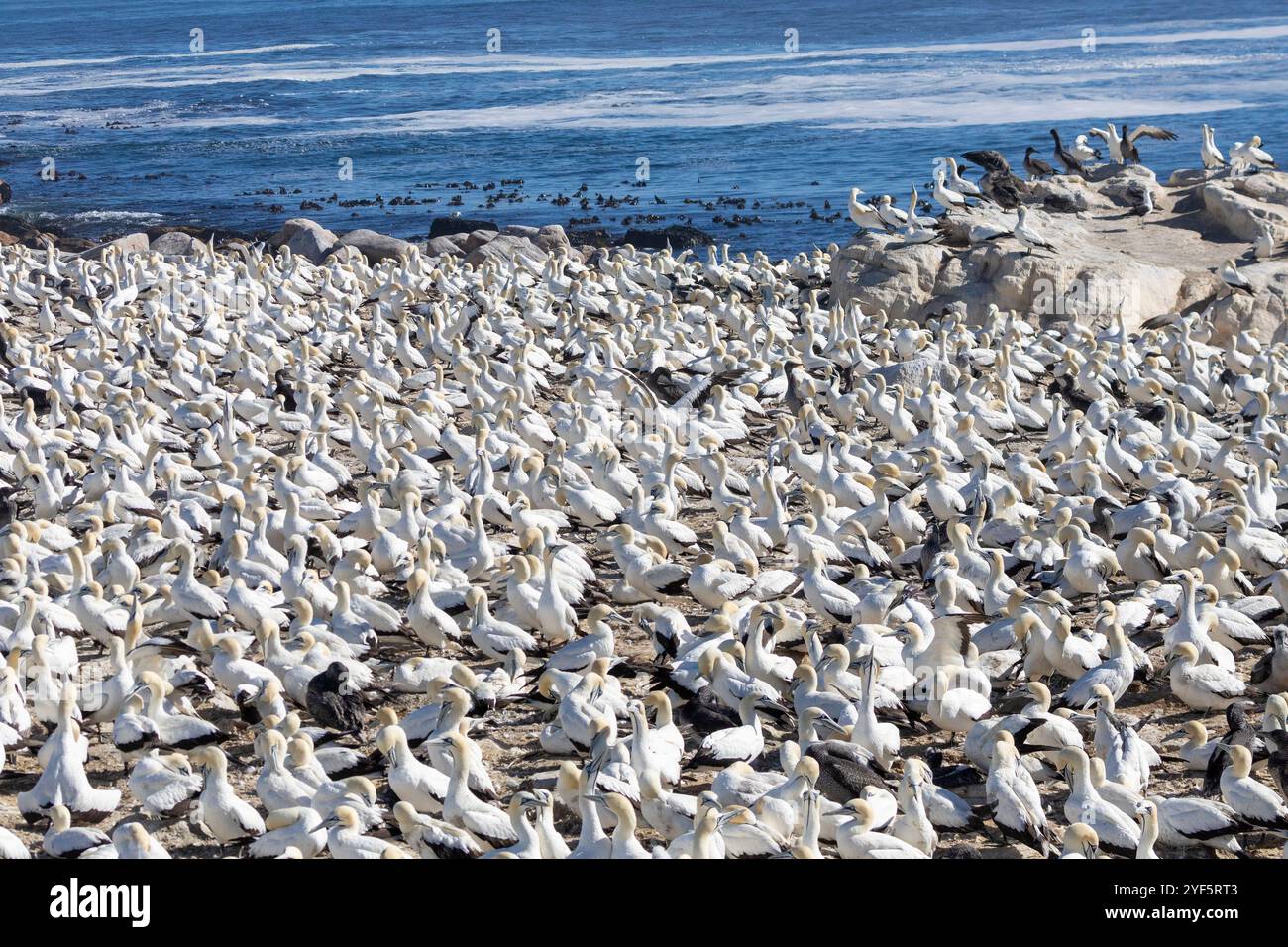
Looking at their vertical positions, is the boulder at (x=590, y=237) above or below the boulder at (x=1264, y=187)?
below

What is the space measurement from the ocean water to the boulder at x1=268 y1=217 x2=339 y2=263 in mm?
9221

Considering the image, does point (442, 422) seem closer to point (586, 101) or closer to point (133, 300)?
point (133, 300)

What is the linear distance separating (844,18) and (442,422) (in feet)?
290

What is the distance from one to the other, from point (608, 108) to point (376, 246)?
1329 inches

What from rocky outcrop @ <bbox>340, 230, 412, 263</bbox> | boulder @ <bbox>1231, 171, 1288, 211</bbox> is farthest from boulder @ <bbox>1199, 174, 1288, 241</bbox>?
rocky outcrop @ <bbox>340, 230, 412, 263</bbox>

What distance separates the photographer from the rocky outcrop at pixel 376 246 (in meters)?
29.0

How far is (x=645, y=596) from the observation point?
11.2 metres

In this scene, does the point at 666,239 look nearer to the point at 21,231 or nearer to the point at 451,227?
the point at 451,227

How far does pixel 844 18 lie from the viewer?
97.8 meters

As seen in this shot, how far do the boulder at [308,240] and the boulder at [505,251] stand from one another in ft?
8.94

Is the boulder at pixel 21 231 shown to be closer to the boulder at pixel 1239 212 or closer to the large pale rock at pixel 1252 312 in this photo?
the boulder at pixel 1239 212

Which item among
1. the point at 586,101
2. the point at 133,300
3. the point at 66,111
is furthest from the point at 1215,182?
the point at 66,111

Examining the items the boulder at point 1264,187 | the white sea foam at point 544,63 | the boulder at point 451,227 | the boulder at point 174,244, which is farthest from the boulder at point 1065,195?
the white sea foam at point 544,63

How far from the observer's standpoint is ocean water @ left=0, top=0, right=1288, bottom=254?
43219 mm
